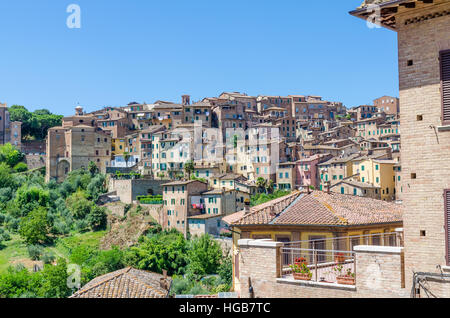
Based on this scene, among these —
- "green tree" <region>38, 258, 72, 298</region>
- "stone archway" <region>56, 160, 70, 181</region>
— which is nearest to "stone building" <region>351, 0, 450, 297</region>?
"green tree" <region>38, 258, 72, 298</region>

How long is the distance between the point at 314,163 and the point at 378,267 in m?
71.5

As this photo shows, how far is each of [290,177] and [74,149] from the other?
38.8 metres

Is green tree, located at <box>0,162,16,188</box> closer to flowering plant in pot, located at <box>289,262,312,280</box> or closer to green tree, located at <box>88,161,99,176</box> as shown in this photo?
green tree, located at <box>88,161,99,176</box>

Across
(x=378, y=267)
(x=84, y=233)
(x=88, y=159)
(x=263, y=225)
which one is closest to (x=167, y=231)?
(x=84, y=233)

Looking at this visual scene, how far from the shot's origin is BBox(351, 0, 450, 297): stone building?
1073 cm

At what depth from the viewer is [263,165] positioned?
3302 inches

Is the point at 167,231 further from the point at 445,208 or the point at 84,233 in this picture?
the point at 445,208

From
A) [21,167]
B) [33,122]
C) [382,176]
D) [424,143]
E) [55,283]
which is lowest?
[55,283]

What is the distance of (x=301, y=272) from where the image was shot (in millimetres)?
12484

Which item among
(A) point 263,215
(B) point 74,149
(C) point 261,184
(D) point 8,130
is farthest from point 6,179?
(A) point 263,215

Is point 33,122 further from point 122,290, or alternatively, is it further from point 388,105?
point 122,290

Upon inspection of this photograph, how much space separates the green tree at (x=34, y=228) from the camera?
68.1 meters

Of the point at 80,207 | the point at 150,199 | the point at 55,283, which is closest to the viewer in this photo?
the point at 55,283
